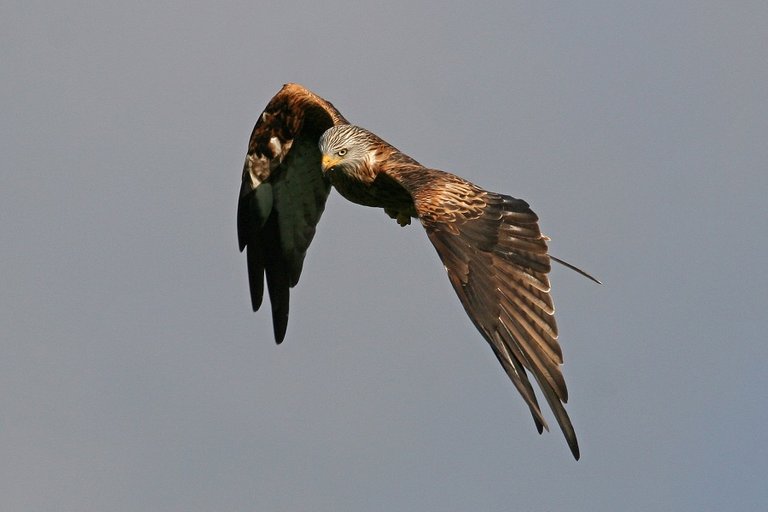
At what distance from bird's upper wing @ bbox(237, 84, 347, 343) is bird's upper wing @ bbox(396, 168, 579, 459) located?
3.08 meters

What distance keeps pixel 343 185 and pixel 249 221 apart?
2.03 meters

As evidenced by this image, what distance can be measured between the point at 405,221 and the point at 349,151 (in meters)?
0.93

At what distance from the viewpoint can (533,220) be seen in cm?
1287

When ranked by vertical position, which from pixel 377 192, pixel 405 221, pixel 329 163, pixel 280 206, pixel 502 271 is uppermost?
pixel 280 206

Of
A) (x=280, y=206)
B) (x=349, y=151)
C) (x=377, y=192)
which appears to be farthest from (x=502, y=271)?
(x=280, y=206)

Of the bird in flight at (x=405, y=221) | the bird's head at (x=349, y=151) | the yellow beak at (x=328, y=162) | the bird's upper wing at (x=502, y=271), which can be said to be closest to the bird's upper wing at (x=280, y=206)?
the bird in flight at (x=405, y=221)

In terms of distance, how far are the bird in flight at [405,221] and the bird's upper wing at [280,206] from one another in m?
0.01

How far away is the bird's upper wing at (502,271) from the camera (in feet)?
36.4

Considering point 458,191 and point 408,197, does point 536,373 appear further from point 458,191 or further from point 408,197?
point 408,197

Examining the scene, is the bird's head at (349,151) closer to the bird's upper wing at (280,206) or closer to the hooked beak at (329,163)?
the hooked beak at (329,163)

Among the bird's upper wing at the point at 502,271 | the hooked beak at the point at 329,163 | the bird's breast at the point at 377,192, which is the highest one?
the hooked beak at the point at 329,163

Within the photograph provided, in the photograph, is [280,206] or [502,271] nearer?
[502,271]

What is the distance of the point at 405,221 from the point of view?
15.1 meters

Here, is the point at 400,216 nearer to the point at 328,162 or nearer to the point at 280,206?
the point at 328,162
